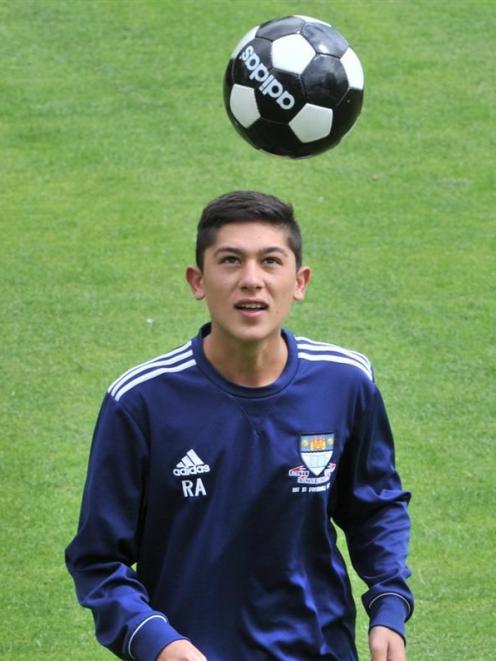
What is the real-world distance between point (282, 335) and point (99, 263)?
655 cm

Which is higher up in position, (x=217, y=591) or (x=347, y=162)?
(x=217, y=591)

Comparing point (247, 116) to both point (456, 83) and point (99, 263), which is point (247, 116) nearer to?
point (99, 263)

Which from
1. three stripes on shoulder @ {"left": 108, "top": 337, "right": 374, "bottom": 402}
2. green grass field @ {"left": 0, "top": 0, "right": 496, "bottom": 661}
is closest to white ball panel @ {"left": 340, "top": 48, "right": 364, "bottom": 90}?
green grass field @ {"left": 0, "top": 0, "right": 496, "bottom": 661}

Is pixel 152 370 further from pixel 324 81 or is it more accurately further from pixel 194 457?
pixel 324 81

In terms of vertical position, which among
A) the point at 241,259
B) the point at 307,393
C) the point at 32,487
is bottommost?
the point at 32,487

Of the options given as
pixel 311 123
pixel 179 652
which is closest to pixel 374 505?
pixel 179 652

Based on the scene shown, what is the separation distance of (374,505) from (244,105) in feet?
10.4

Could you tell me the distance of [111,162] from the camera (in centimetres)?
1255

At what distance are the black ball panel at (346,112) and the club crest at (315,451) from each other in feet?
10.2

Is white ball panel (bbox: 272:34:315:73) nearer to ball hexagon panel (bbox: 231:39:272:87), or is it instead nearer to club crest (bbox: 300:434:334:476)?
ball hexagon panel (bbox: 231:39:272:87)

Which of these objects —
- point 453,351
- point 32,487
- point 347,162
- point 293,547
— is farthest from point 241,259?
point 347,162

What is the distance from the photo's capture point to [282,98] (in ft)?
23.4

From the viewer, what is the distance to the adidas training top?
13.8ft

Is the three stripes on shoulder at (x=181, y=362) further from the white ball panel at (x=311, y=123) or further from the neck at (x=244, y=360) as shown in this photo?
the white ball panel at (x=311, y=123)
